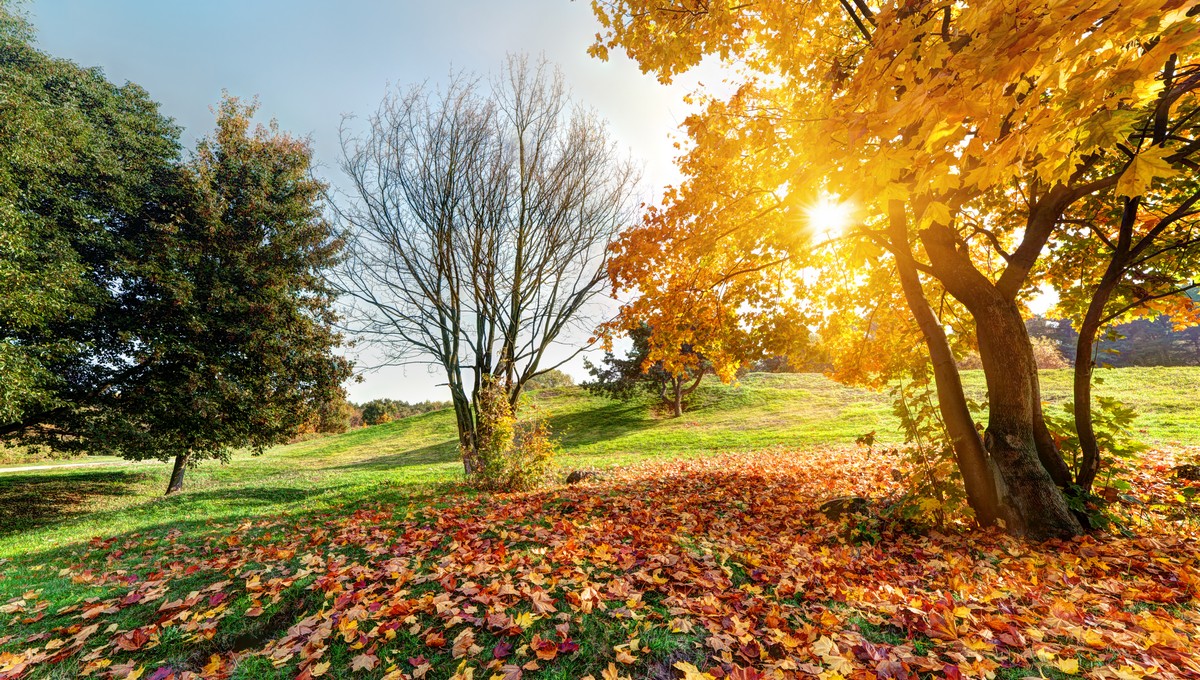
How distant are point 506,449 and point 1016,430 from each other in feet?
26.4

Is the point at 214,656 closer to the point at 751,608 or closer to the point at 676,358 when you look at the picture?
the point at 751,608

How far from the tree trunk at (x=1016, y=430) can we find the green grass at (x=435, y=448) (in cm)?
778

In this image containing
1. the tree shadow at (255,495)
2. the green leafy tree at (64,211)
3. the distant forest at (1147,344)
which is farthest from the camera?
the distant forest at (1147,344)

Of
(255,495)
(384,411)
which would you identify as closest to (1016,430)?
(255,495)

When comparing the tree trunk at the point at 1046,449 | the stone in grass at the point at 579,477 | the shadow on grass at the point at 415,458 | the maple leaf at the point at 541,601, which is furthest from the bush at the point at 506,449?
the shadow on grass at the point at 415,458

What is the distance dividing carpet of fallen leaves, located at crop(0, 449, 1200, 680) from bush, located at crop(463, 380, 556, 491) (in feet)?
9.98

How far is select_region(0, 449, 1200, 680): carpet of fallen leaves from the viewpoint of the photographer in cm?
269

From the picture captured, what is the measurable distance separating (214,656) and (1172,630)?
6.37 m

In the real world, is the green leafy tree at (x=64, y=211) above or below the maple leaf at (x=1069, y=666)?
above

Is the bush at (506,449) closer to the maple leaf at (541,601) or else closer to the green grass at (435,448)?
the green grass at (435,448)

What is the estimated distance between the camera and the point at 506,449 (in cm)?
898

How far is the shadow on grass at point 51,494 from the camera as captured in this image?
9945 millimetres

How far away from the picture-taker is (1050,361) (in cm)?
3297

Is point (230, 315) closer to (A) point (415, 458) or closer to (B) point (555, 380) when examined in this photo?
(A) point (415, 458)
